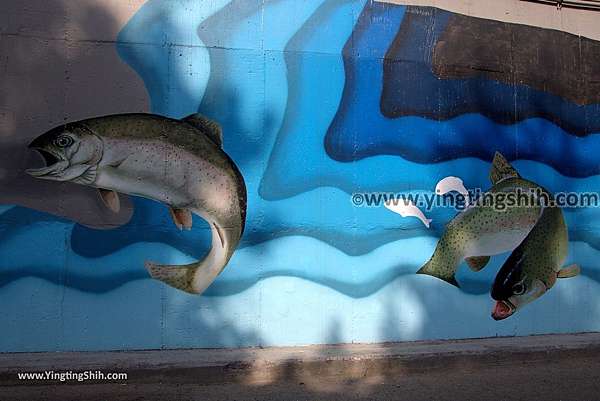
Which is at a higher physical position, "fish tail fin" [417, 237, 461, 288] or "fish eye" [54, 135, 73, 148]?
"fish eye" [54, 135, 73, 148]

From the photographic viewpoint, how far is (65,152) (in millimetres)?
5891

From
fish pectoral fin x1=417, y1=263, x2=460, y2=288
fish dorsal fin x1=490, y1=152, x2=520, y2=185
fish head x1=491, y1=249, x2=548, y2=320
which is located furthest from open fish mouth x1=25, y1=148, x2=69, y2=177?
fish head x1=491, y1=249, x2=548, y2=320

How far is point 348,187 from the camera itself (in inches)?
257

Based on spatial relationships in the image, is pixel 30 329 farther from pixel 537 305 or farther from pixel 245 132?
pixel 537 305

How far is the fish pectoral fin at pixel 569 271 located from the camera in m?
7.26

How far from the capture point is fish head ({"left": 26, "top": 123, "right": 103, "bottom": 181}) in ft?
19.3

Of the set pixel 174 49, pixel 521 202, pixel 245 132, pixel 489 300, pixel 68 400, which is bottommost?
pixel 68 400

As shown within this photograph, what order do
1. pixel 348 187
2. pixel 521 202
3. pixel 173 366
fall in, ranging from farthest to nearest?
1. pixel 521 202
2. pixel 348 187
3. pixel 173 366

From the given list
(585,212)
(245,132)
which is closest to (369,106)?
(245,132)

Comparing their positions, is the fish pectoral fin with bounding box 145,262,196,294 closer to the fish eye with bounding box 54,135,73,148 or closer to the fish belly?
the fish eye with bounding box 54,135,73,148

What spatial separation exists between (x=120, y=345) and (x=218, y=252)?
1.29 m

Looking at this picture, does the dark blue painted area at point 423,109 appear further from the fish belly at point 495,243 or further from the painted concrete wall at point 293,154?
the fish belly at point 495,243

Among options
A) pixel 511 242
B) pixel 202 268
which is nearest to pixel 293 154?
pixel 202 268

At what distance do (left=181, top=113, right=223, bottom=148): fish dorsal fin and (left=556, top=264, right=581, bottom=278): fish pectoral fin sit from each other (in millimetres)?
4225
